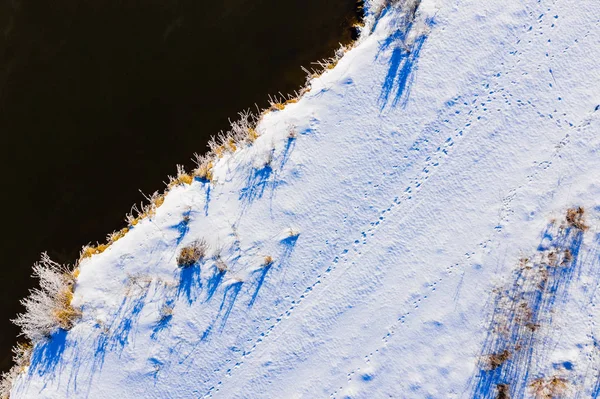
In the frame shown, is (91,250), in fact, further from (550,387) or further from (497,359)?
(550,387)

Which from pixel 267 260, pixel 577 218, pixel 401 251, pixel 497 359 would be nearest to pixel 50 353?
pixel 267 260

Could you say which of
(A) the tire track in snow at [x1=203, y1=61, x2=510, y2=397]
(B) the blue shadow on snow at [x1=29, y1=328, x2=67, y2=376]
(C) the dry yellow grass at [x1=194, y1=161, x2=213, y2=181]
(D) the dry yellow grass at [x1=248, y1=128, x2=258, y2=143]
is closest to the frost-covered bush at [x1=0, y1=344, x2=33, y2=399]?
(B) the blue shadow on snow at [x1=29, y1=328, x2=67, y2=376]

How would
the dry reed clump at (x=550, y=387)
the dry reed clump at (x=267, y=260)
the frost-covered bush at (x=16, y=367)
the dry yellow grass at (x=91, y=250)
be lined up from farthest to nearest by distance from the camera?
1. the dry yellow grass at (x=91, y=250)
2. the frost-covered bush at (x=16, y=367)
3. the dry reed clump at (x=267, y=260)
4. the dry reed clump at (x=550, y=387)

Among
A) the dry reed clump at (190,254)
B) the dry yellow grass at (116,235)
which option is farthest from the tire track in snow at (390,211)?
the dry yellow grass at (116,235)

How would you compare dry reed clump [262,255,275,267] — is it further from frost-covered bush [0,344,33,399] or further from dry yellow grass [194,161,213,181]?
frost-covered bush [0,344,33,399]

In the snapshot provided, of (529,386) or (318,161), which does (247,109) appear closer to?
(318,161)

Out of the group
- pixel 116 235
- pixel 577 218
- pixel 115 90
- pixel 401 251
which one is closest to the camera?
pixel 577 218

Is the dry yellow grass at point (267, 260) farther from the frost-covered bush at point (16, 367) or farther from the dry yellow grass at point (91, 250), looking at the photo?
the frost-covered bush at point (16, 367)

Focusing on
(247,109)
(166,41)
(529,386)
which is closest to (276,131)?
(247,109)
